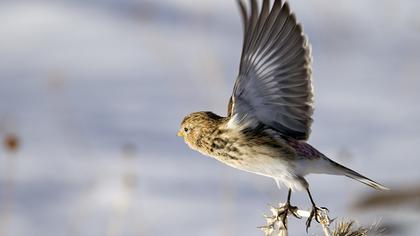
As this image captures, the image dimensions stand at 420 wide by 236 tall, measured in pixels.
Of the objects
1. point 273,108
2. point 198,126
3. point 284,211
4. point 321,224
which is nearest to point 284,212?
point 284,211

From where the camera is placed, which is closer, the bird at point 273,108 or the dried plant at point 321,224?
the dried plant at point 321,224

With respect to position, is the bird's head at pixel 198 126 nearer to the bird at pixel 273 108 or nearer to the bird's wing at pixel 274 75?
the bird at pixel 273 108

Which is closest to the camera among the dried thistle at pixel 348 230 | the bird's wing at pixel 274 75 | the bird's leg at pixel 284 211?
the dried thistle at pixel 348 230

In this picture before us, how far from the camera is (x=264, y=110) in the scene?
4074mm

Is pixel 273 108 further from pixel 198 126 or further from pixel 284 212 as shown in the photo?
pixel 284 212

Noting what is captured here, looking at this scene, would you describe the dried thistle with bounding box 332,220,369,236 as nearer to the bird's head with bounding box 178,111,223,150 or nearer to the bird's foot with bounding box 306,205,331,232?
the bird's foot with bounding box 306,205,331,232

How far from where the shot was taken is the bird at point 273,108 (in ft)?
13.0

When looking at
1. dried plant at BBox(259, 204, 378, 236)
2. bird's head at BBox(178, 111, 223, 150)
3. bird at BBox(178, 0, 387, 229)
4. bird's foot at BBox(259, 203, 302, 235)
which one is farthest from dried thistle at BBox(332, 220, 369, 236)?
bird's head at BBox(178, 111, 223, 150)

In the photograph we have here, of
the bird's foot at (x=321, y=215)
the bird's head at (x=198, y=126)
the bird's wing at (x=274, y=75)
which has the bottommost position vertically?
the bird's foot at (x=321, y=215)

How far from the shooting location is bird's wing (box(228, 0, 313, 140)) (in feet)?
13.0

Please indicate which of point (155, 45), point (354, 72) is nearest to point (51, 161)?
point (155, 45)

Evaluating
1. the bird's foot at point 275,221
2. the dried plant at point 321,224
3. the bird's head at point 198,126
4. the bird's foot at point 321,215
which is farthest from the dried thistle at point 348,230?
the bird's head at point 198,126

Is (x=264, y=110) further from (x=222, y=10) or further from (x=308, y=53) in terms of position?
(x=222, y=10)

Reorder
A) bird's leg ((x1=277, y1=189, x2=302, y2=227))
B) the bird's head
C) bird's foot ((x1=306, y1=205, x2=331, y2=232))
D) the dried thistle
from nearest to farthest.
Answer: the dried thistle → bird's foot ((x1=306, y1=205, x2=331, y2=232)) → bird's leg ((x1=277, y1=189, x2=302, y2=227)) → the bird's head
